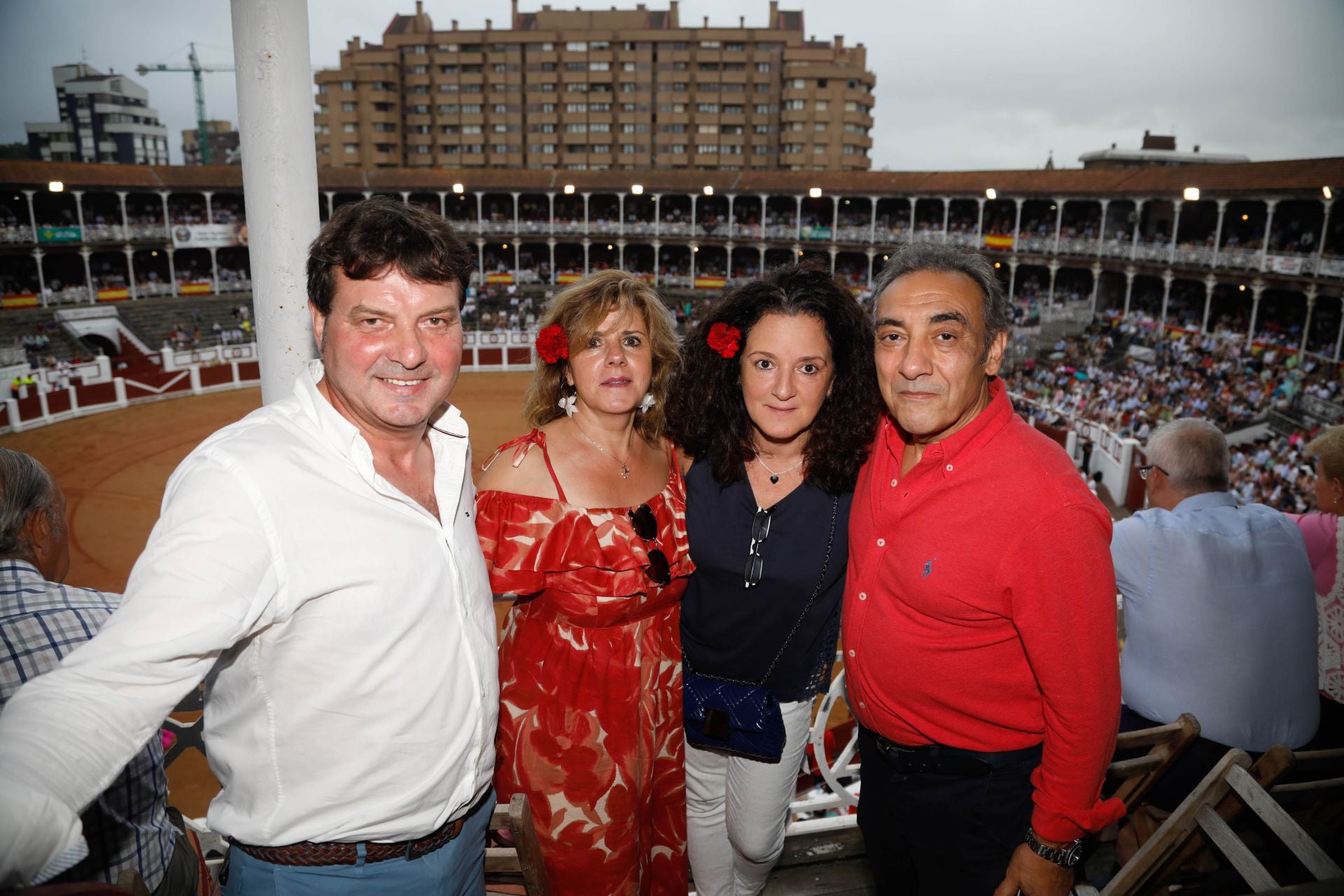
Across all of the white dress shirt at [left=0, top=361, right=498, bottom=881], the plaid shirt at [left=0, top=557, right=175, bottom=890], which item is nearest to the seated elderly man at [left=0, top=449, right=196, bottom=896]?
the plaid shirt at [left=0, top=557, right=175, bottom=890]

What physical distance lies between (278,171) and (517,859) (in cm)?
199

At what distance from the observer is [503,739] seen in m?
2.50

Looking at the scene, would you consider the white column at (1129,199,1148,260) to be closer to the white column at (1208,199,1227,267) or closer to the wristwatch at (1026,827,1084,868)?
the white column at (1208,199,1227,267)

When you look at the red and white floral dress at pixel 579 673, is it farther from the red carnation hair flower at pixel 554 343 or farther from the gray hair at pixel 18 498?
the gray hair at pixel 18 498

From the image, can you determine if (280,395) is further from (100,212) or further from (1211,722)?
(100,212)

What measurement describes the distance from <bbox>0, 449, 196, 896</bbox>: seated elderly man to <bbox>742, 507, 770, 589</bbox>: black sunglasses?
156 centimetres

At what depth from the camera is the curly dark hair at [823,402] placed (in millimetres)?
2432

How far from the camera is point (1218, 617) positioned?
8.31 feet

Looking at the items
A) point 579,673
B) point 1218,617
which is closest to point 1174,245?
point 1218,617

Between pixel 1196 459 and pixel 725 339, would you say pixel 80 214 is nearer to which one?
pixel 725 339

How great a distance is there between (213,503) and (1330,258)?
84.3 ft

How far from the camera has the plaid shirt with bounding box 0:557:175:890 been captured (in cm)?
171

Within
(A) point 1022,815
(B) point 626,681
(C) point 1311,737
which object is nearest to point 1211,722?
(C) point 1311,737

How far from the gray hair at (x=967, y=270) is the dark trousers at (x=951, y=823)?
1078 mm
